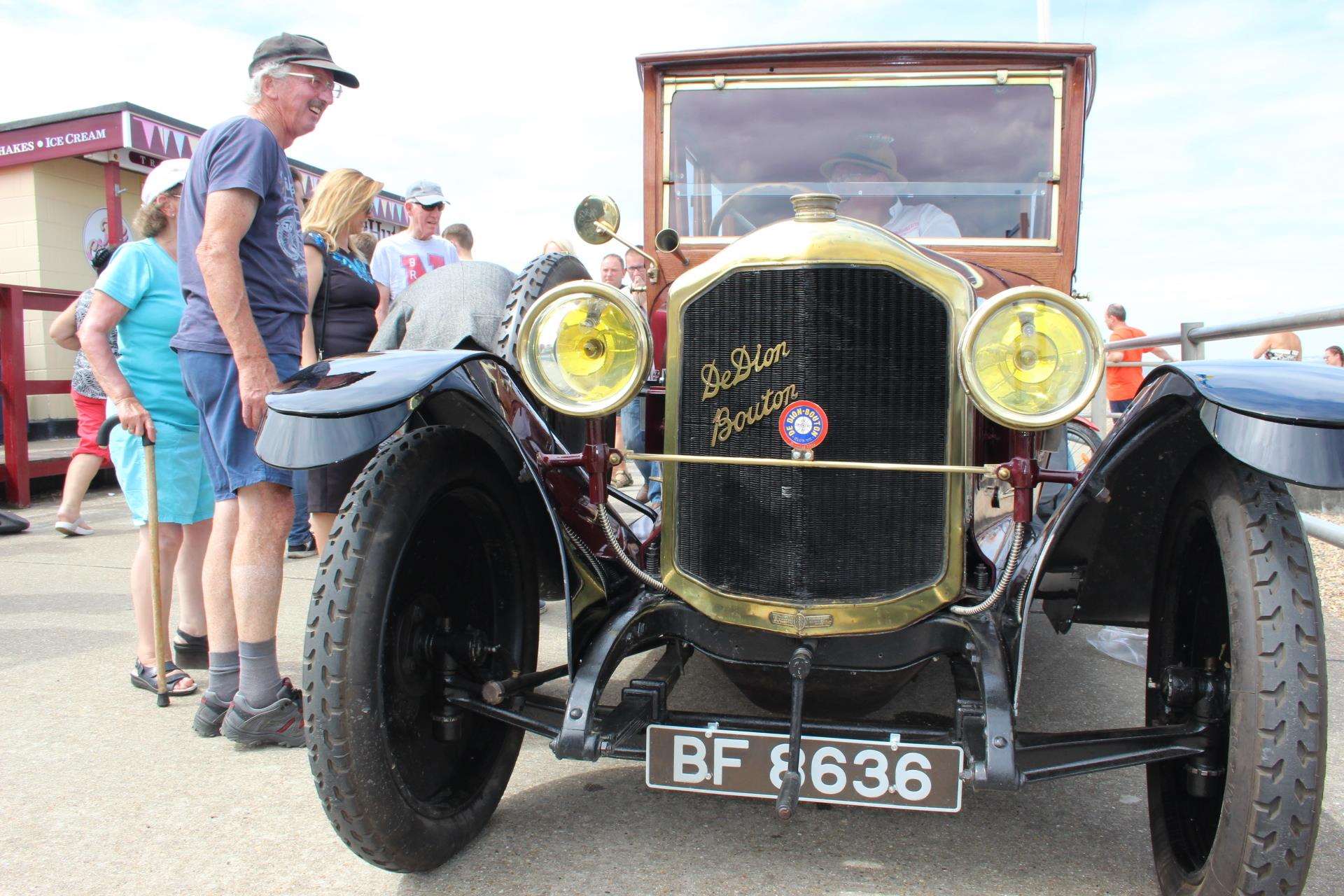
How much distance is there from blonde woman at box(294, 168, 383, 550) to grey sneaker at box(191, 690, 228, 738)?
799 mm

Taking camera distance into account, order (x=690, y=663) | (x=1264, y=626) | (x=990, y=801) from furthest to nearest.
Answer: (x=690, y=663)
(x=990, y=801)
(x=1264, y=626)

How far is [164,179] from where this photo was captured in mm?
3256

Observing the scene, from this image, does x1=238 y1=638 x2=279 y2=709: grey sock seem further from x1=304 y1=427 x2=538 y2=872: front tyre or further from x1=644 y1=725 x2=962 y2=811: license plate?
x1=644 y1=725 x2=962 y2=811: license plate

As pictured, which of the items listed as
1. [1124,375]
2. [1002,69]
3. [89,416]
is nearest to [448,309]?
[1002,69]

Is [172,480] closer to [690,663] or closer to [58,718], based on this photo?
[58,718]

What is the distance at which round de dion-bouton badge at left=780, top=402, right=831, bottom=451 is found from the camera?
2.03 metres

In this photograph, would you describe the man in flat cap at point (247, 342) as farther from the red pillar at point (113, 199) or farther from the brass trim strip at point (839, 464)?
the red pillar at point (113, 199)

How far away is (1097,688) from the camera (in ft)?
10.7

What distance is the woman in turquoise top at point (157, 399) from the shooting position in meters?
3.14

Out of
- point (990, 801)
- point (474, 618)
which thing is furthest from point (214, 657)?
point (990, 801)

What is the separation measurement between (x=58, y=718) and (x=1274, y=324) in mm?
4349

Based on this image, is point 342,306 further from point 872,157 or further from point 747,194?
point 872,157

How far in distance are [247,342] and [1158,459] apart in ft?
7.15

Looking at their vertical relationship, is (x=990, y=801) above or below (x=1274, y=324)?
below
